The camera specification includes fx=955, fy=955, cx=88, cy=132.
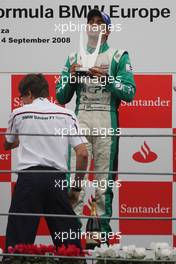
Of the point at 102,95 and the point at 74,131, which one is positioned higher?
the point at 102,95

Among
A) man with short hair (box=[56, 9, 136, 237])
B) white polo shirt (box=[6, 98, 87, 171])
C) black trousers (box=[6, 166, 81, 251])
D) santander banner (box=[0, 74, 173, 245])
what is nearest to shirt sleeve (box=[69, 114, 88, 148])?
white polo shirt (box=[6, 98, 87, 171])

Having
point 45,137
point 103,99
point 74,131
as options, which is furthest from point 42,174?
point 103,99

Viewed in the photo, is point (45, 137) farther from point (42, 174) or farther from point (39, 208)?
point (39, 208)

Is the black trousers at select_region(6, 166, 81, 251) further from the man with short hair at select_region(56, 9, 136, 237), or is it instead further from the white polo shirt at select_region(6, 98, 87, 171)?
the man with short hair at select_region(56, 9, 136, 237)

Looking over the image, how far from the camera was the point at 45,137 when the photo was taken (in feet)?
17.5

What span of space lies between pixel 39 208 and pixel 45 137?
15.7 inches

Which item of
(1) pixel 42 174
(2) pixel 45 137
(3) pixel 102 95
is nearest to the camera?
(1) pixel 42 174

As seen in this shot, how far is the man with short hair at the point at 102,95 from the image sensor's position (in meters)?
6.07

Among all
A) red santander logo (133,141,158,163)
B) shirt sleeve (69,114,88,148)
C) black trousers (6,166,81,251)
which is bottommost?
black trousers (6,166,81,251)

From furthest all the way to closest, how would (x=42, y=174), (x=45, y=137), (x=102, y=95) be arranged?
(x=102, y=95) → (x=45, y=137) → (x=42, y=174)

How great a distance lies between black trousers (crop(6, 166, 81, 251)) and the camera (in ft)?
17.2

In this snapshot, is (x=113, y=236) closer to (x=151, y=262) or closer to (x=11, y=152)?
(x=11, y=152)

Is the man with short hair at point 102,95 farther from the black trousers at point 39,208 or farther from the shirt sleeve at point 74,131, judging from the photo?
the black trousers at point 39,208

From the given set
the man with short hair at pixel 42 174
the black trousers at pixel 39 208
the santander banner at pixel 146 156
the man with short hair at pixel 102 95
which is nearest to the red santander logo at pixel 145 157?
the santander banner at pixel 146 156
